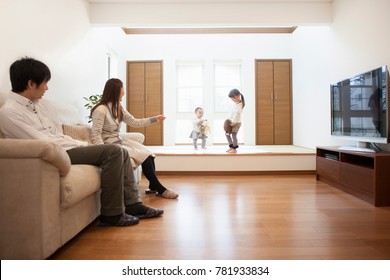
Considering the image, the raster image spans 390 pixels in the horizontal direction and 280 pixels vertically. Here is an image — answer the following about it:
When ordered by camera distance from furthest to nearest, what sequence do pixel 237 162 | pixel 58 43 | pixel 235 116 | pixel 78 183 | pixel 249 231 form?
pixel 235 116 < pixel 237 162 < pixel 58 43 < pixel 249 231 < pixel 78 183

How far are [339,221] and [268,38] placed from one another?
5203mm

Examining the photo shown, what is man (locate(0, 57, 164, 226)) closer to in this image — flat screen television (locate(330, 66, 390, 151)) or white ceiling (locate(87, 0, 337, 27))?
flat screen television (locate(330, 66, 390, 151))

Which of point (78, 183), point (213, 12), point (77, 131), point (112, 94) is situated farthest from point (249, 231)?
point (213, 12)

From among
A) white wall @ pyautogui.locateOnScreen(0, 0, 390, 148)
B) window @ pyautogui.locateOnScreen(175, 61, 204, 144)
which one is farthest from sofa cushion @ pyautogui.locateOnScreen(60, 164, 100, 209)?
window @ pyautogui.locateOnScreen(175, 61, 204, 144)

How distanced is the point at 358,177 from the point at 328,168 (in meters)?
0.60

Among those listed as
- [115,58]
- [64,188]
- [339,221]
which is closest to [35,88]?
[64,188]

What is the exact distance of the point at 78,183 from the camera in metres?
1.45


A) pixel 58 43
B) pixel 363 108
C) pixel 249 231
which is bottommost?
pixel 249 231

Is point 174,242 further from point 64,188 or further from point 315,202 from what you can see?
point 315,202

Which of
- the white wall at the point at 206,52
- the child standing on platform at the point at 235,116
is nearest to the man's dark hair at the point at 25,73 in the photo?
the child standing on platform at the point at 235,116

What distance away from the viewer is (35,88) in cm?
155

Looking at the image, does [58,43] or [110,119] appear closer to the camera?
[110,119]

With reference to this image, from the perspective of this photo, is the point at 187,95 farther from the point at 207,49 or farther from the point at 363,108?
the point at 363,108

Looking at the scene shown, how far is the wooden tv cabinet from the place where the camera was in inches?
90.3
